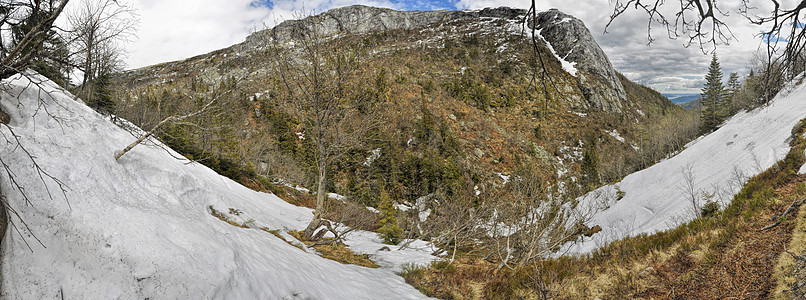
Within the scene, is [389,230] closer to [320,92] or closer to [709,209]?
[320,92]

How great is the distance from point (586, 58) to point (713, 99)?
80.5 ft

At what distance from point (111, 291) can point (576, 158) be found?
5339 centimetres

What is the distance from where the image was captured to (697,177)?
17.0 metres

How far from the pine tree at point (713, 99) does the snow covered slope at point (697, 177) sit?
106 feet

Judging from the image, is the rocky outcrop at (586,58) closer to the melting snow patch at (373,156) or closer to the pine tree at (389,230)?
the melting snow patch at (373,156)

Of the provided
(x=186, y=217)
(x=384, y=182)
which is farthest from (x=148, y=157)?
(x=384, y=182)

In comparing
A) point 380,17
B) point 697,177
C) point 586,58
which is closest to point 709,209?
point 697,177

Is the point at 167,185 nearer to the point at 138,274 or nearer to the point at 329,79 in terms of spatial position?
the point at 138,274

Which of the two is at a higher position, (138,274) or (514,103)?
(514,103)

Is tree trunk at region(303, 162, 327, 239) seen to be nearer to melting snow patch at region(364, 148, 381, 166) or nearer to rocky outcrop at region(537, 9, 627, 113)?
melting snow patch at region(364, 148, 381, 166)

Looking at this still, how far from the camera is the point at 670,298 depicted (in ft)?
15.1

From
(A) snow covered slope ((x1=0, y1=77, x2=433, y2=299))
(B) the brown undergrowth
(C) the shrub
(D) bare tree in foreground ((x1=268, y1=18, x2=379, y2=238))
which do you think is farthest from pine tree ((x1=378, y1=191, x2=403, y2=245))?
(C) the shrub

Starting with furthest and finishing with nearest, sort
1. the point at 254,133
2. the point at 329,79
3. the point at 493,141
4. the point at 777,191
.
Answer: the point at 493,141 < the point at 254,133 < the point at 329,79 < the point at 777,191

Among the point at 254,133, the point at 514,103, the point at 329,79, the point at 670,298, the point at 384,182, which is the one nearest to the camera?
the point at 670,298
